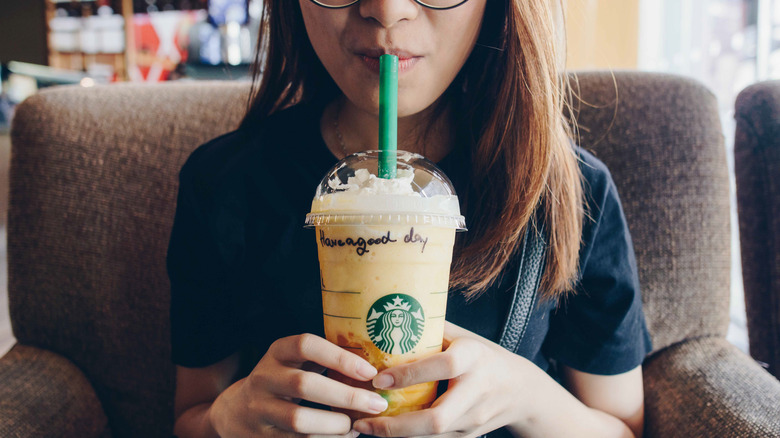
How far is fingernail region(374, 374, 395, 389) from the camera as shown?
547 mm

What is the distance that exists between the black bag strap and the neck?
22cm

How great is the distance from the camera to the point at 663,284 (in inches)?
43.3

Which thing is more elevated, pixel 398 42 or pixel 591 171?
pixel 398 42

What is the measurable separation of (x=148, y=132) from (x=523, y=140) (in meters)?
0.89

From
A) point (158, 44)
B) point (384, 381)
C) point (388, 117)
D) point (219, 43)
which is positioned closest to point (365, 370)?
point (384, 381)

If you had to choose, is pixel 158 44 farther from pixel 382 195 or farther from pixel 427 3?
pixel 382 195

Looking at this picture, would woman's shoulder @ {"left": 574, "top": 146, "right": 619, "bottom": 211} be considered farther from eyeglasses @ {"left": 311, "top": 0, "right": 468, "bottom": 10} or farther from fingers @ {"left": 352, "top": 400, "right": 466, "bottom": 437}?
fingers @ {"left": 352, "top": 400, "right": 466, "bottom": 437}

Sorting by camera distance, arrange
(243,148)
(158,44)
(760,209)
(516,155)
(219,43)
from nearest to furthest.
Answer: (516,155) < (243,148) < (760,209) < (219,43) < (158,44)

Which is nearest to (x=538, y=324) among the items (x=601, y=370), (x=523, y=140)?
(x=601, y=370)

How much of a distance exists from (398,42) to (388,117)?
155 millimetres

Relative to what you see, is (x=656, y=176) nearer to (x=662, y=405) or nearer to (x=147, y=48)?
(x=662, y=405)

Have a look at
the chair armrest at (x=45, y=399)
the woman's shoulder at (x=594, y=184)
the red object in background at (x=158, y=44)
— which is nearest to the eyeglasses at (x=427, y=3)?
the woman's shoulder at (x=594, y=184)

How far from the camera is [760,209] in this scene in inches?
44.1

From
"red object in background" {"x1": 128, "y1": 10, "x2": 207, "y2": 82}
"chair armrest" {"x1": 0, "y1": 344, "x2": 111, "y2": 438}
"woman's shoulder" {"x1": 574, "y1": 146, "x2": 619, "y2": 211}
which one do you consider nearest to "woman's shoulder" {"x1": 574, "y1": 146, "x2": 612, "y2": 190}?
"woman's shoulder" {"x1": 574, "y1": 146, "x2": 619, "y2": 211}
